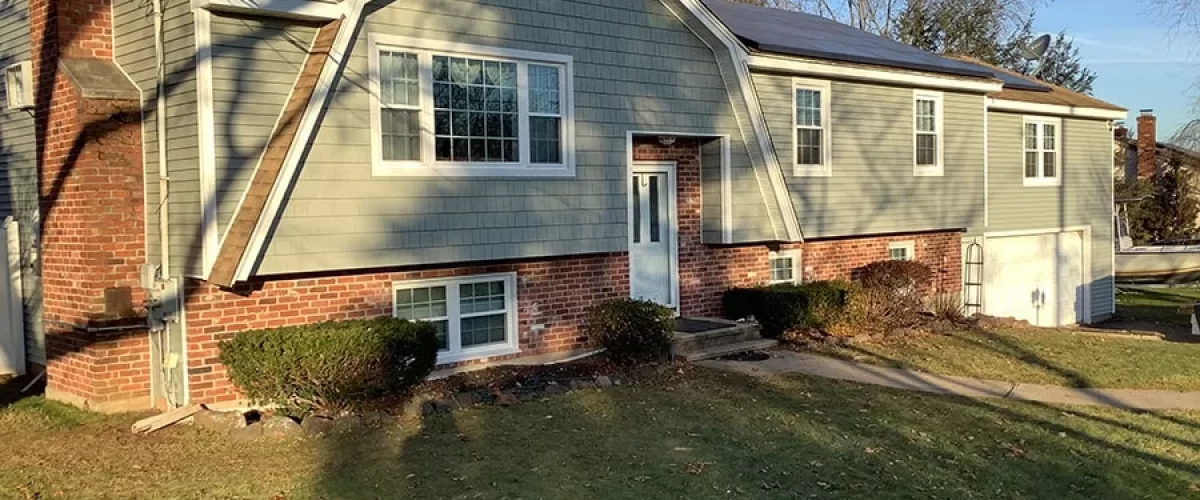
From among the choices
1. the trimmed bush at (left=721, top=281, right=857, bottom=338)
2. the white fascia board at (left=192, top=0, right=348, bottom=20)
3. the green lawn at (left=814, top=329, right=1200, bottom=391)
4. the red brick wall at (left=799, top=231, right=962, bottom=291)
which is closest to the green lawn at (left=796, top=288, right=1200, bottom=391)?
the green lawn at (left=814, top=329, right=1200, bottom=391)

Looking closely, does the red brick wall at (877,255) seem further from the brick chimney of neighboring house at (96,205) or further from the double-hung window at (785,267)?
the brick chimney of neighboring house at (96,205)

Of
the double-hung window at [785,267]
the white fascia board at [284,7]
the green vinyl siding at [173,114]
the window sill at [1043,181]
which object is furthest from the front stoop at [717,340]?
the window sill at [1043,181]

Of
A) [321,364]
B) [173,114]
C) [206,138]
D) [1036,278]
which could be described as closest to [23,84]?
[173,114]

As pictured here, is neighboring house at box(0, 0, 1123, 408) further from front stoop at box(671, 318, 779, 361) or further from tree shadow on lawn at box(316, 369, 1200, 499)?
tree shadow on lawn at box(316, 369, 1200, 499)

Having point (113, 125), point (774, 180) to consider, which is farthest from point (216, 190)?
point (774, 180)

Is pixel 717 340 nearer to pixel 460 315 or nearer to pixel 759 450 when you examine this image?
pixel 460 315

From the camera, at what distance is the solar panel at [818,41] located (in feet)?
50.3

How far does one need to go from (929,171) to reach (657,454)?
11.7 m

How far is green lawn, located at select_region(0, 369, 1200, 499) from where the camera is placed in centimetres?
711

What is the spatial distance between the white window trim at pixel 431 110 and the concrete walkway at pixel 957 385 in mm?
3289

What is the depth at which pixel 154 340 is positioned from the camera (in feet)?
32.6

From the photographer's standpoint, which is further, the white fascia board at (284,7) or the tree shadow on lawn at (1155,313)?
the tree shadow on lawn at (1155,313)

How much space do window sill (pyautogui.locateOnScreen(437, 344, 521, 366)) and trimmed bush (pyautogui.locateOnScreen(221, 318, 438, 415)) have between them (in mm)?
1792

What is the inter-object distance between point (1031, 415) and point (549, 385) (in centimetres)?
497
